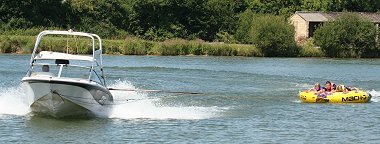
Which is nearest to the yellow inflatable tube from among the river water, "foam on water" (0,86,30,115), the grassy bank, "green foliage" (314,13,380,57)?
the river water

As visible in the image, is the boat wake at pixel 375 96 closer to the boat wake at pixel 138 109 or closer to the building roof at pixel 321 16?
the boat wake at pixel 138 109

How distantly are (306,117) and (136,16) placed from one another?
69796mm

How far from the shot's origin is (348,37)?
96.4 metres

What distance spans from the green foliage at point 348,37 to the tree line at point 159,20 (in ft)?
12.0

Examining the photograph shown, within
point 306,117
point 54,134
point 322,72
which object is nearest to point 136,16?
point 322,72

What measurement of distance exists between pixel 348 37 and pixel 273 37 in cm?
1026

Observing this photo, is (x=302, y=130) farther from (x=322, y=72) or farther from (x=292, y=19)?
(x=292, y=19)

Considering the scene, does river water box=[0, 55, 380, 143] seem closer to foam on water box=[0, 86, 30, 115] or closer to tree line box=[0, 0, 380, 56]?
foam on water box=[0, 86, 30, 115]

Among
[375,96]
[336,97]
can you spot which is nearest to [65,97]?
[336,97]

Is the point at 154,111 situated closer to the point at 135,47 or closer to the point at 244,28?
the point at 135,47

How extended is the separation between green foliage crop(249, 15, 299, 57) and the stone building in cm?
1114

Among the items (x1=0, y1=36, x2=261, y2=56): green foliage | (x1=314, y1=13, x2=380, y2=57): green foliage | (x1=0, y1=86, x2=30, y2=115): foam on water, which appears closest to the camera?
(x1=0, y1=86, x2=30, y2=115): foam on water

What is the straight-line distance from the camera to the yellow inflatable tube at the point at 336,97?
136 ft

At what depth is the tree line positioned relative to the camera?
93625mm
